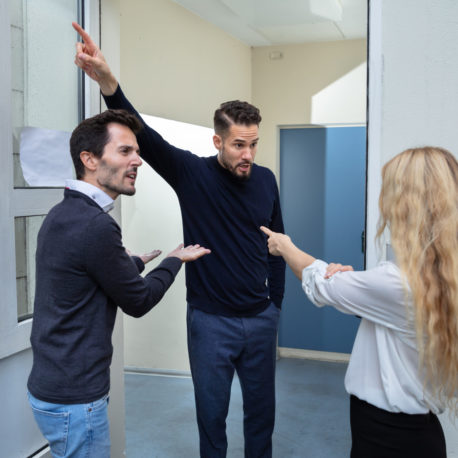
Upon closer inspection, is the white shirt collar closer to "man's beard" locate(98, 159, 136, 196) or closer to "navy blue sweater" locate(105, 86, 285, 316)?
"man's beard" locate(98, 159, 136, 196)

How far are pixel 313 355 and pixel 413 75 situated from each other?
312 cm

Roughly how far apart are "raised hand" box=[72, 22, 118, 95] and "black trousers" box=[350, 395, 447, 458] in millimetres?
1168

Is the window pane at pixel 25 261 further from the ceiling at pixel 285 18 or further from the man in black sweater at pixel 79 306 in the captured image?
the ceiling at pixel 285 18

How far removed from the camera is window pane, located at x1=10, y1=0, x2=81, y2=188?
168 cm

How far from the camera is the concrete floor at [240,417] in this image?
274 cm

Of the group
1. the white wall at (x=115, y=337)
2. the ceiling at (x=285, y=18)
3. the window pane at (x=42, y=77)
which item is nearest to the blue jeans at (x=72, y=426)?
the window pane at (x=42, y=77)

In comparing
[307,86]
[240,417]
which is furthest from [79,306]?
[307,86]

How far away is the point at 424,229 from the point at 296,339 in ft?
11.2

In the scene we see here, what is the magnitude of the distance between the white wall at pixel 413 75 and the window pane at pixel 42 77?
3.62ft

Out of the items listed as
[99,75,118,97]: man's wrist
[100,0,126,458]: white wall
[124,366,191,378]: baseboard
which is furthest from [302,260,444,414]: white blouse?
[124,366,191,378]: baseboard

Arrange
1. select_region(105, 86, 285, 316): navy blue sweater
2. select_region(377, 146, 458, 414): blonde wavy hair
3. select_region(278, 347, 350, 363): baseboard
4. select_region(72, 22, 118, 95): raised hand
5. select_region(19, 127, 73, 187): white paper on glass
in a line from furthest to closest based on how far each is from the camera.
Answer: select_region(278, 347, 350, 363): baseboard
select_region(105, 86, 285, 316): navy blue sweater
select_region(19, 127, 73, 187): white paper on glass
select_region(72, 22, 118, 95): raised hand
select_region(377, 146, 458, 414): blonde wavy hair

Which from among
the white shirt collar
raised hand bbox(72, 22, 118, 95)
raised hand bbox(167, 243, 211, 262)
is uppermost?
raised hand bbox(72, 22, 118, 95)

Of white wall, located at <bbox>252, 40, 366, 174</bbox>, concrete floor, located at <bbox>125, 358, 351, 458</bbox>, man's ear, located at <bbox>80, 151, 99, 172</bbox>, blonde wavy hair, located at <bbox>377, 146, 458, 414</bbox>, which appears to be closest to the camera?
blonde wavy hair, located at <bbox>377, 146, 458, 414</bbox>

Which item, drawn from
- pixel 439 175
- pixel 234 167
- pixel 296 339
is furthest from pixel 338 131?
pixel 439 175
